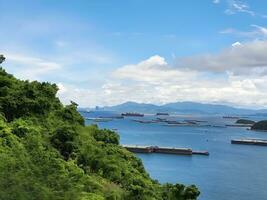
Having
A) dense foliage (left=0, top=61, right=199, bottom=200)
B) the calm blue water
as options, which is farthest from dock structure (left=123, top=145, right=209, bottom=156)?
dense foliage (left=0, top=61, right=199, bottom=200)

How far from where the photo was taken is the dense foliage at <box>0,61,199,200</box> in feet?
65.5

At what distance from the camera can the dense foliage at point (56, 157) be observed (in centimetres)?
1995

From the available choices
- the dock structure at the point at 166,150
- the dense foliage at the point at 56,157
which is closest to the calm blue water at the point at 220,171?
the dock structure at the point at 166,150

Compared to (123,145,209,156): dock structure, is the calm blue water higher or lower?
lower

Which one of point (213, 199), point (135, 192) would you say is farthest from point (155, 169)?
point (135, 192)

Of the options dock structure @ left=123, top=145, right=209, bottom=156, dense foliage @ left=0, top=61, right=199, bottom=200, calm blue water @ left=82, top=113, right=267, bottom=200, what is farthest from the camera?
dock structure @ left=123, top=145, right=209, bottom=156

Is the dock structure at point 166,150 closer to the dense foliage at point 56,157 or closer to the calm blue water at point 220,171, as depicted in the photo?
the calm blue water at point 220,171

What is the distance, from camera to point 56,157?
90.7 ft

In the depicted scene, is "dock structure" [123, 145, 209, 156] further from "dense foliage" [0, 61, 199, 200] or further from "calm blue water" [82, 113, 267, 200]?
"dense foliage" [0, 61, 199, 200]

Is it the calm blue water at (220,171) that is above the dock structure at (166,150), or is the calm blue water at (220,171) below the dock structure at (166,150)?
below

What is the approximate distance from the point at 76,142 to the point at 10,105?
232 inches

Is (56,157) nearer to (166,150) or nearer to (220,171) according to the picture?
(220,171)

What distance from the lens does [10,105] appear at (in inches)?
1342

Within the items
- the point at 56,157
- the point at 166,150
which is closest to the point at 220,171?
the point at 166,150
